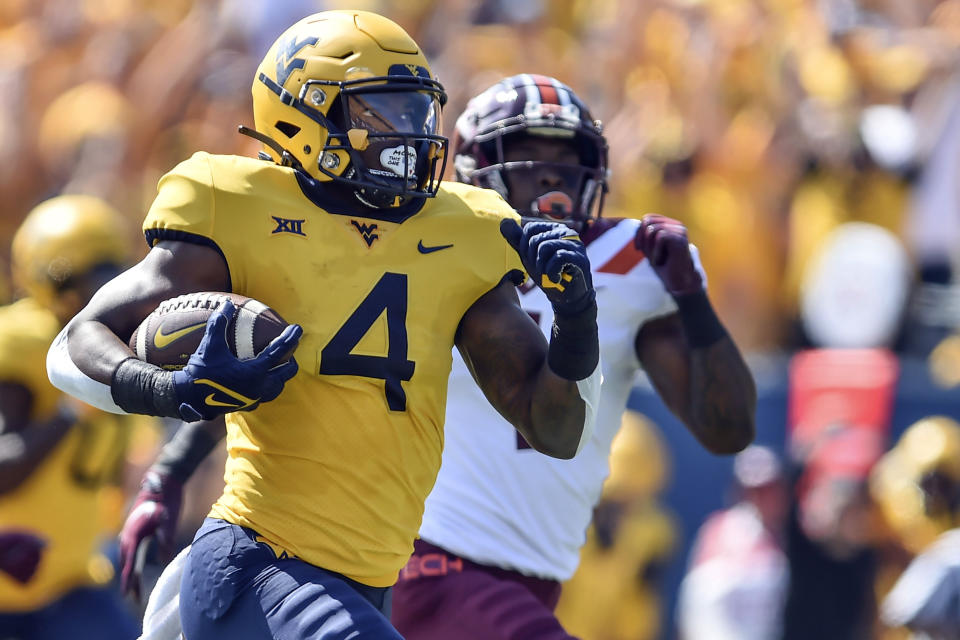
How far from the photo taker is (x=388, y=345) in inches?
120

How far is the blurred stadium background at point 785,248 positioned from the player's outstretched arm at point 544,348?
3350mm

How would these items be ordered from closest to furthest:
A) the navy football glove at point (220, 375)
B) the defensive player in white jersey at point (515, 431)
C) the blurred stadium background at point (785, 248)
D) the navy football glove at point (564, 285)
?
the navy football glove at point (220, 375)
the navy football glove at point (564, 285)
the defensive player in white jersey at point (515, 431)
the blurred stadium background at point (785, 248)

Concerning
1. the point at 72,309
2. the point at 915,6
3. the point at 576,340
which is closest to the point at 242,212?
the point at 576,340

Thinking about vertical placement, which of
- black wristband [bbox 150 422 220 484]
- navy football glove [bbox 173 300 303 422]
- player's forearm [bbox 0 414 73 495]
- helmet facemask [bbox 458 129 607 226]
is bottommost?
player's forearm [bbox 0 414 73 495]

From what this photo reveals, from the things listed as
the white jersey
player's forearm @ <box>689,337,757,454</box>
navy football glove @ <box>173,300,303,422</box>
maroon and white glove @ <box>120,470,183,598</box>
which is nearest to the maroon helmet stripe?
the white jersey

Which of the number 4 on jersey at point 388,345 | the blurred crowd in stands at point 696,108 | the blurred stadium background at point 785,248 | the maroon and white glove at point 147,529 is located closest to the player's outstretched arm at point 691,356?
the number 4 on jersey at point 388,345

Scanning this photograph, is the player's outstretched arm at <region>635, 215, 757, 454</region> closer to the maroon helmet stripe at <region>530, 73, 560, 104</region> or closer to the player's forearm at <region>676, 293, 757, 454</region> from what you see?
the player's forearm at <region>676, 293, 757, 454</region>

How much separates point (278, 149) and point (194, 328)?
63 centimetres

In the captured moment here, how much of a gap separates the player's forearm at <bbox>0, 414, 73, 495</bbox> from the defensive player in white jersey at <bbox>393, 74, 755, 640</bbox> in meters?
2.01

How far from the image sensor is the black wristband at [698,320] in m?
3.94

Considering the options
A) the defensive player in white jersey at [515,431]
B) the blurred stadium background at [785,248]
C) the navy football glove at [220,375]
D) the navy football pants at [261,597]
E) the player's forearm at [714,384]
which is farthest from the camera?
the blurred stadium background at [785,248]

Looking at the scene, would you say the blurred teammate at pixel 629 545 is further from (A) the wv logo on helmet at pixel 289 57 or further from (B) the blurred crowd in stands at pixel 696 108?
(A) the wv logo on helmet at pixel 289 57

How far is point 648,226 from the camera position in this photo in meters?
3.97

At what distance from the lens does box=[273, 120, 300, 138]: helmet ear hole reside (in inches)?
126
